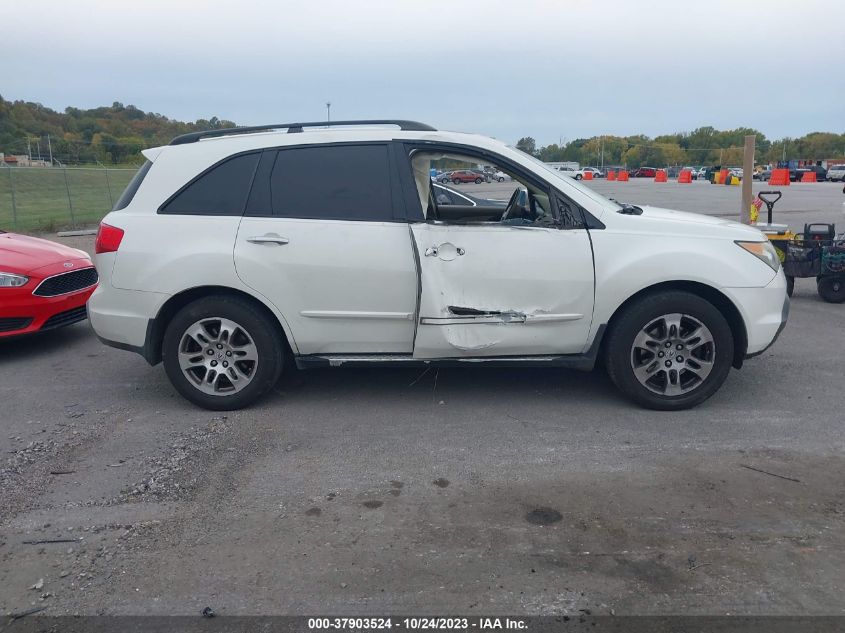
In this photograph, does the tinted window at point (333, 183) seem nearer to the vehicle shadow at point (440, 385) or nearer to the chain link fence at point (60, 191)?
the vehicle shadow at point (440, 385)

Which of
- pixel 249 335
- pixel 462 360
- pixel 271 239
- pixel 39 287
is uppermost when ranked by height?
pixel 271 239

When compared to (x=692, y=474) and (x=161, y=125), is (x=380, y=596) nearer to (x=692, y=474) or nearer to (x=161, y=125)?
(x=692, y=474)

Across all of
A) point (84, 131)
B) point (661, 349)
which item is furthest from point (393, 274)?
point (84, 131)

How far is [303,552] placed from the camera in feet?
11.4

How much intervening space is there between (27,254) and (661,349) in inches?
237

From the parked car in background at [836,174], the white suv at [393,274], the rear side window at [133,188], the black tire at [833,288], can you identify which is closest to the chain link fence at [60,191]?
the rear side window at [133,188]

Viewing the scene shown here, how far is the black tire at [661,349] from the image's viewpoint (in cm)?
507

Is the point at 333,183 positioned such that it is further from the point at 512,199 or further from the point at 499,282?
the point at 512,199

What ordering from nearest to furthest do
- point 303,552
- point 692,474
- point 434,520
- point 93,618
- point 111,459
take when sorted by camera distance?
point 93,618, point 303,552, point 434,520, point 692,474, point 111,459

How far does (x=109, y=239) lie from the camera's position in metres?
5.32

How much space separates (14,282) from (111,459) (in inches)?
125

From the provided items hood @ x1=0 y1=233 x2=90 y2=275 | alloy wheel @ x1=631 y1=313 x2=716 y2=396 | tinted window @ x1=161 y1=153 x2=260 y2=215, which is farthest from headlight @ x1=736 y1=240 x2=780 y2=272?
hood @ x1=0 y1=233 x2=90 y2=275

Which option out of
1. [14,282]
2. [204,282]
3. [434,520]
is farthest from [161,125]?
[434,520]

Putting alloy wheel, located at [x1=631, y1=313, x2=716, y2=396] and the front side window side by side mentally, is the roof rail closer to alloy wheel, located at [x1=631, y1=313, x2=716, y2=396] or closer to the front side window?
the front side window
